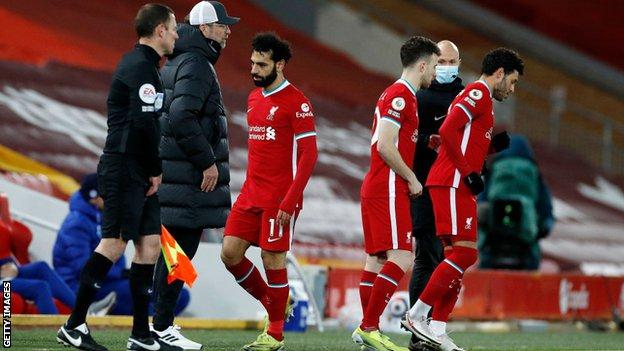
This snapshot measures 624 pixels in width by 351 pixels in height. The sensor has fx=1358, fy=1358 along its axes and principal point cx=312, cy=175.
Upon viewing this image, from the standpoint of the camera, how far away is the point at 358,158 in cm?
1848

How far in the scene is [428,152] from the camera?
873cm

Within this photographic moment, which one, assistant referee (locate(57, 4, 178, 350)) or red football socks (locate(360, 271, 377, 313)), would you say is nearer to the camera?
assistant referee (locate(57, 4, 178, 350))

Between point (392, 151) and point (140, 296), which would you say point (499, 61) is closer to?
point (392, 151)

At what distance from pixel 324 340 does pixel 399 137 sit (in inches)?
98.5

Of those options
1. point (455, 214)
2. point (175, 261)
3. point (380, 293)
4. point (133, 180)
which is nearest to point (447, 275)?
point (455, 214)

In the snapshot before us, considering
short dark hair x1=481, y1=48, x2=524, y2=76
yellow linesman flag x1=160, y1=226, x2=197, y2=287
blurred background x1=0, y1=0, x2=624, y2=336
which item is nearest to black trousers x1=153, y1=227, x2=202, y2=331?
yellow linesman flag x1=160, y1=226, x2=197, y2=287

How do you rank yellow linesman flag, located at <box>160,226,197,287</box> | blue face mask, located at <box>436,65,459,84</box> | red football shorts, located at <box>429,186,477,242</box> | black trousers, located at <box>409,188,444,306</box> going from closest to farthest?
yellow linesman flag, located at <box>160,226,197,287</box>, red football shorts, located at <box>429,186,477,242</box>, black trousers, located at <box>409,188,444,306</box>, blue face mask, located at <box>436,65,459,84</box>

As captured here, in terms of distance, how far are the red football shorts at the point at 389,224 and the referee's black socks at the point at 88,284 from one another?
154 cm

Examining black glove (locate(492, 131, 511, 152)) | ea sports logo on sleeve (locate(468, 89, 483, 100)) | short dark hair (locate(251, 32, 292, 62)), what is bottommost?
black glove (locate(492, 131, 511, 152))

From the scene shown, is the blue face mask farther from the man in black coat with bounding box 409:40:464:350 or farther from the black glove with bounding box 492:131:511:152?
the black glove with bounding box 492:131:511:152

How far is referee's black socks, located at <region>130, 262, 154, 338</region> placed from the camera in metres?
7.49

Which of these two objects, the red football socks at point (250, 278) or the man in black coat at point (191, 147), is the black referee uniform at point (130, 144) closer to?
the man in black coat at point (191, 147)

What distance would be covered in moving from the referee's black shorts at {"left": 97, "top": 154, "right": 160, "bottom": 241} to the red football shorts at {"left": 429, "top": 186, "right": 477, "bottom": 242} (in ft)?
5.92

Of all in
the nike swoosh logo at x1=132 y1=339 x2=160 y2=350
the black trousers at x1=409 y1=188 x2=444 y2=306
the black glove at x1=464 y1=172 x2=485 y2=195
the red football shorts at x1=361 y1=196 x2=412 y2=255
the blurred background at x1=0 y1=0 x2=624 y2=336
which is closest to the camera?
the nike swoosh logo at x1=132 y1=339 x2=160 y2=350
